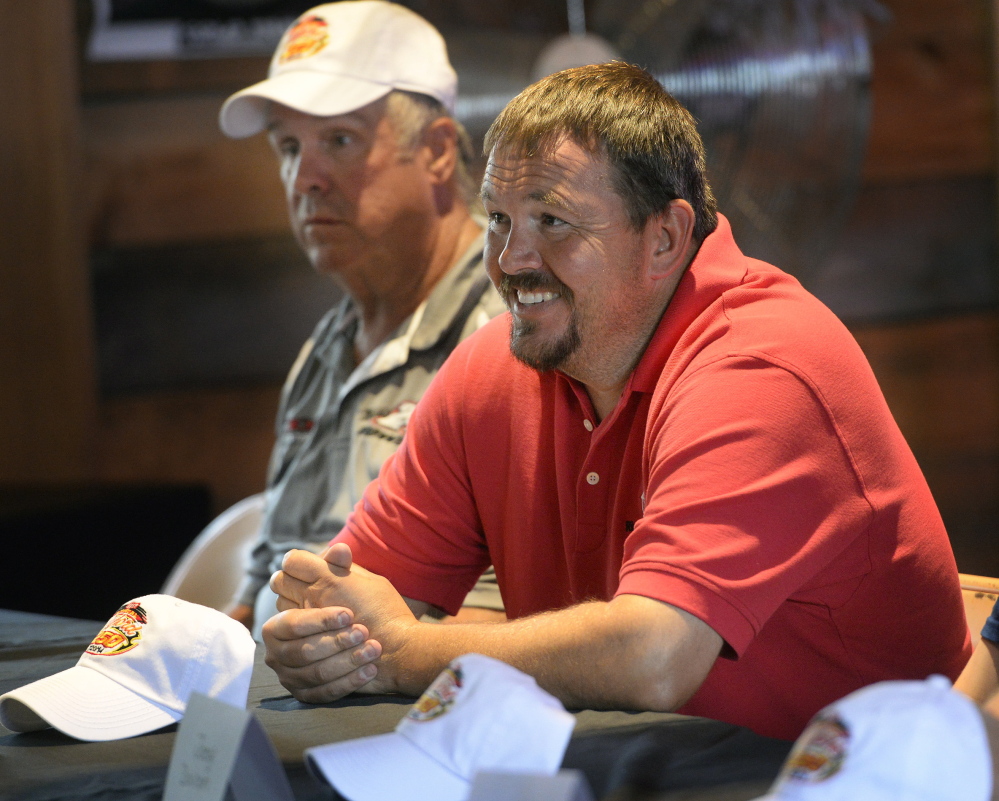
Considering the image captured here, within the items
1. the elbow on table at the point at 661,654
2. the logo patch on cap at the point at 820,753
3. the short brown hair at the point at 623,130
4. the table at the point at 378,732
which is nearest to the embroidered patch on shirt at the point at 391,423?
the short brown hair at the point at 623,130

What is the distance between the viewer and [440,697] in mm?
723

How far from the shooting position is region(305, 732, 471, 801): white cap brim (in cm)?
70

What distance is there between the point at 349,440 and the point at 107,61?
1913mm

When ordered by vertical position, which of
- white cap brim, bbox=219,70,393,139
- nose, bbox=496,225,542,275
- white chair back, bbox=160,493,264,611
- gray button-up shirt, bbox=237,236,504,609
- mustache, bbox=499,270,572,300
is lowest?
white chair back, bbox=160,493,264,611

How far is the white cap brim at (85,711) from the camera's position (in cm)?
92

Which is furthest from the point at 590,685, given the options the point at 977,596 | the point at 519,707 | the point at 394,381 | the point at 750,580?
the point at 394,381

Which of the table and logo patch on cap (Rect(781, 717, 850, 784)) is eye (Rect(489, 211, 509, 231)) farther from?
logo patch on cap (Rect(781, 717, 850, 784))

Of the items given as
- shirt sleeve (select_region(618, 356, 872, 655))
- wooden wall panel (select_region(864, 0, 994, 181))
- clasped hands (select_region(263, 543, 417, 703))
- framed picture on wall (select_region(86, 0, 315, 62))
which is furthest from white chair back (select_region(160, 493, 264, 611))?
wooden wall panel (select_region(864, 0, 994, 181))

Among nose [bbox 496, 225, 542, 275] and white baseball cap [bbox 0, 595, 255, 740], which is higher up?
nose [bbox 496, 225, 542, 275]

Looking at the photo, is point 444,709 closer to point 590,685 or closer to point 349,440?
point 590,685

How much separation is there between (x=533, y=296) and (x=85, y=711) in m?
0.61

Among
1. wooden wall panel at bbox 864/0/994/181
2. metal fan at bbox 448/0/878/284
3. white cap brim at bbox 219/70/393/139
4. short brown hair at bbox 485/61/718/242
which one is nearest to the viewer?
short brown hair at bbox 485/61/718/242

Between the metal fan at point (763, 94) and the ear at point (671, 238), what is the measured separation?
4.49 ft

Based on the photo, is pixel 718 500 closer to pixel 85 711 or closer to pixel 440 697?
pixel 440 697
